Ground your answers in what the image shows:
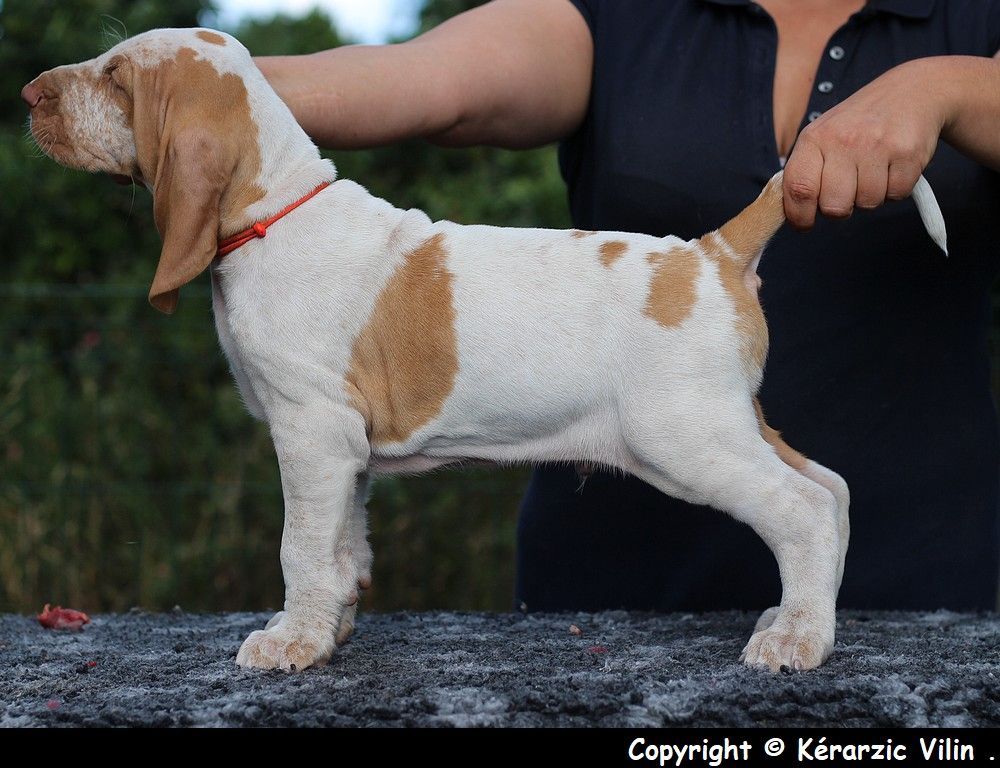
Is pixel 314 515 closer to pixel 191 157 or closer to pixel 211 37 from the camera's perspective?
pixel 191 157

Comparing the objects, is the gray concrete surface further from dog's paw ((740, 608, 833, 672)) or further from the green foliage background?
the green foliage background

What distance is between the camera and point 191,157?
2176 mm

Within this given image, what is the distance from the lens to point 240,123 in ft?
7.41

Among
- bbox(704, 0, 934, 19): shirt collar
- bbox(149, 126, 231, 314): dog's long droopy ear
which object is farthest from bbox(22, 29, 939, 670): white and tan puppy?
bbox(704, 0, 934, 19): shirt collar

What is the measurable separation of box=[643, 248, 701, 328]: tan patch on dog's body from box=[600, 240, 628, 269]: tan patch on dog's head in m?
0.05

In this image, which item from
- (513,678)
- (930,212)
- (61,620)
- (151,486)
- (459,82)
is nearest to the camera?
(513,678)

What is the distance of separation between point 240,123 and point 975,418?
6.38 ft

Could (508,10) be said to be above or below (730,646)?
above

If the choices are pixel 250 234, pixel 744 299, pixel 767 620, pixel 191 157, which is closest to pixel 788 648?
pixel 767 620

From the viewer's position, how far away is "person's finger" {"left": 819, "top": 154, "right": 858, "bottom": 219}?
85.4 inches

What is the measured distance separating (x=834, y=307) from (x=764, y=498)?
957 millimetres

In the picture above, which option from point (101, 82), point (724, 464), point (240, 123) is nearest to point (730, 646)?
point (724, 464)
